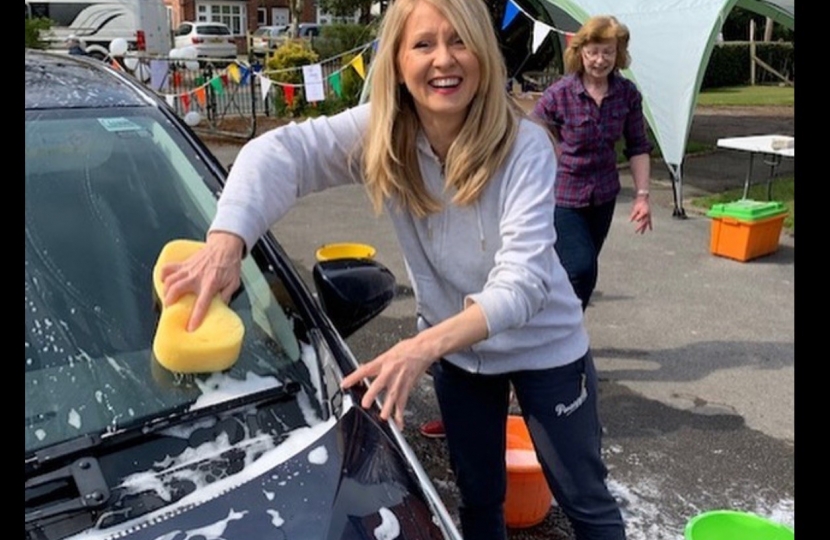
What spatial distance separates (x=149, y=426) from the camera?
1497 millimetres

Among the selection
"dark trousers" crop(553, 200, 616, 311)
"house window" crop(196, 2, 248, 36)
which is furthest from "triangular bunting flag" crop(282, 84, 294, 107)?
"house window" crop(196, 2, 248, 36)

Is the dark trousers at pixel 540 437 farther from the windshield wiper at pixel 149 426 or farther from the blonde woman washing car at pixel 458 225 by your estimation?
the windshield wiper at pixel 149 426

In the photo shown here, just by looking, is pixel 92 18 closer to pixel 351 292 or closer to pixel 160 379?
pixel 351 292

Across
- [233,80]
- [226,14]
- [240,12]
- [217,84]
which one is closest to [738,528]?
[217,84]

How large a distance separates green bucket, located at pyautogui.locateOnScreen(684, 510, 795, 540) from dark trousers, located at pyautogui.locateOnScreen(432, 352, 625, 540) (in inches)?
23.1

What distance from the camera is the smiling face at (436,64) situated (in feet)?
5.41

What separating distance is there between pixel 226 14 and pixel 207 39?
13.0m

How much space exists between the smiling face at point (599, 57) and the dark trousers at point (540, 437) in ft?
7.17
